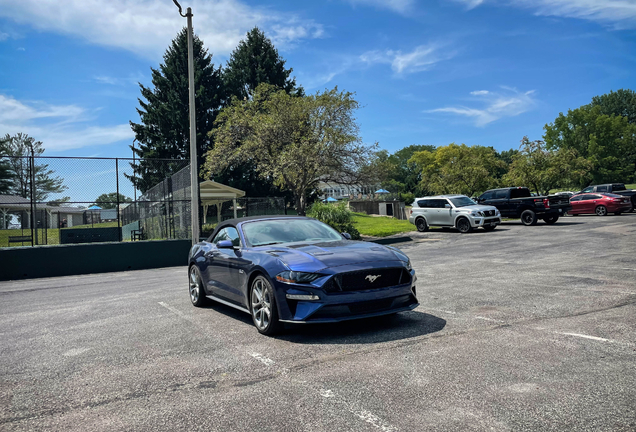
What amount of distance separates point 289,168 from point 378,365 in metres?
20.7

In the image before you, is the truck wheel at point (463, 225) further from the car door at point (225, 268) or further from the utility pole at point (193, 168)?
the car door at point (225, 268)

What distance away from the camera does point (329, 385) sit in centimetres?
402

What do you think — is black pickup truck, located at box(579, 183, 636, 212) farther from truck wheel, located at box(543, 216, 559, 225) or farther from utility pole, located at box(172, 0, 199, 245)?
utility pole, located at box(172, 0, 199, 245)

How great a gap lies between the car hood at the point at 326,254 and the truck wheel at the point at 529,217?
20.3m

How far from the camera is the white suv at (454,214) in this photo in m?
23.1

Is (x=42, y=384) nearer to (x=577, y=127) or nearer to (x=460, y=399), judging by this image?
(x=460, y=399)

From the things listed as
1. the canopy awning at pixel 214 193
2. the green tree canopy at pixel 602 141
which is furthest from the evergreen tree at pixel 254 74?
the green tree canopy at pixel 602 141

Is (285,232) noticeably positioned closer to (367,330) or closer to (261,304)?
(261,304)

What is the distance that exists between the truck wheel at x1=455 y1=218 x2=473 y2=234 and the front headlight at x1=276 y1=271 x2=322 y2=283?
62.6 ft

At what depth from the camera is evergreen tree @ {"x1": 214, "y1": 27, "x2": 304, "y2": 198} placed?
4791 centimetres

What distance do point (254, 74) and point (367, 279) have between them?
46583 millimetres

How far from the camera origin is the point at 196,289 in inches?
317

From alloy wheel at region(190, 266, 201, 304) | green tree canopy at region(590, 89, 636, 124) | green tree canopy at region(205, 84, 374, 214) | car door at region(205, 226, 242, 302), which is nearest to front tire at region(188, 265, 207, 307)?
alloy wheel at region(190, 266, 201, 304)

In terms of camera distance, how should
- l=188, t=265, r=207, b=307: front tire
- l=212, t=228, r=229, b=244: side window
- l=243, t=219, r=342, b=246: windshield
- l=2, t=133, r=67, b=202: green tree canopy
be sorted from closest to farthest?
l=243, t=219, r=342, b=246: windshield, l=212, t=228, r=229, b=244: side window, l=188, t=265, r=207, b=307: front tire, l=2, t=133, r=67, b=202: green tree canopy
